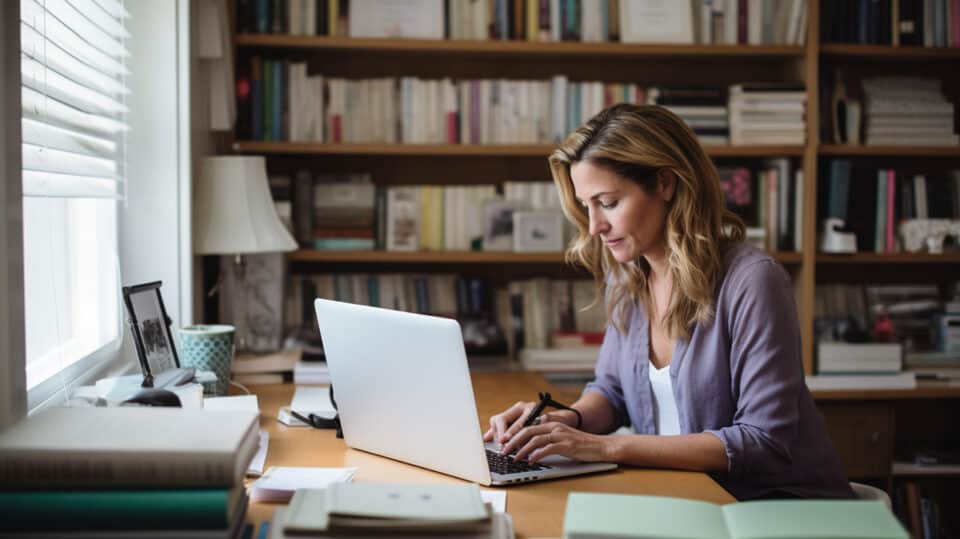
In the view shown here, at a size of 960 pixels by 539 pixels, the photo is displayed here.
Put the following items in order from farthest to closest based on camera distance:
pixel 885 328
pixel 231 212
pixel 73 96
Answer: pixel 885 328, pixel 231 212, pixel 73 96

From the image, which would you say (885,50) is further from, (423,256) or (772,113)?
(423,256)

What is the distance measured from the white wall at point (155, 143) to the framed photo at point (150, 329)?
36 cm

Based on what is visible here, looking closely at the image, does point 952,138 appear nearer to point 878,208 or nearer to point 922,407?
point 878,208

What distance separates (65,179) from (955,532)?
10.1 ft

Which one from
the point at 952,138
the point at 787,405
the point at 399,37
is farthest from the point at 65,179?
the point at 952,138

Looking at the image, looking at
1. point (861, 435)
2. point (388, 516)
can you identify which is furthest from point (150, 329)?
point (861, 435)

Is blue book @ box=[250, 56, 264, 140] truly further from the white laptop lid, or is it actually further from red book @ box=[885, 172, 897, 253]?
red book @ box=[885, 172, 897, 253]

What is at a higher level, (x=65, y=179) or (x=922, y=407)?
(x=65, y=179)

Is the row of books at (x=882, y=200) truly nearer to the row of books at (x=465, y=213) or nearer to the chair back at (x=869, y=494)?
the row of books at (x=465, y=213)

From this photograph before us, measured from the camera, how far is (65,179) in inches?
68.7

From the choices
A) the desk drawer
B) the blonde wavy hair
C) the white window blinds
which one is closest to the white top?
the blonde wavy hair

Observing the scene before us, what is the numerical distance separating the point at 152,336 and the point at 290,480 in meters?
0.63

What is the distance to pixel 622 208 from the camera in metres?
1.92

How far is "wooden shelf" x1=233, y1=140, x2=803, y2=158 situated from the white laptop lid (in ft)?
4.90
